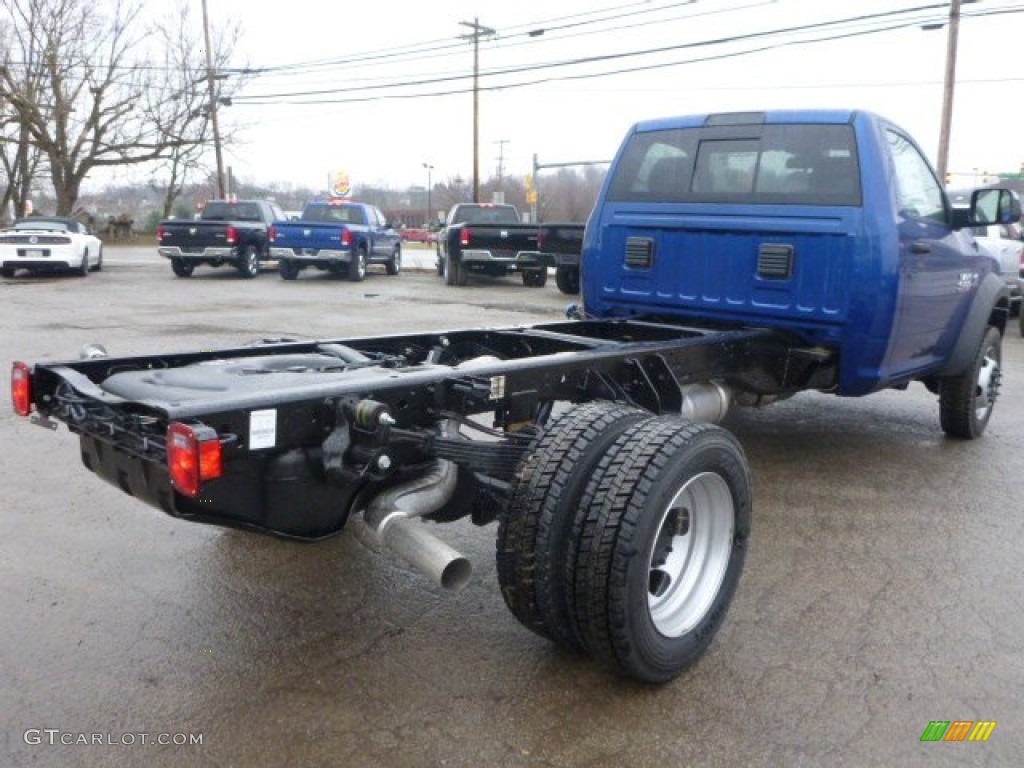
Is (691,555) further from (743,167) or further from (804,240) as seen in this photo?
Answer: (743,167)

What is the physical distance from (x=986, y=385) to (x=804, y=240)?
8.44ft

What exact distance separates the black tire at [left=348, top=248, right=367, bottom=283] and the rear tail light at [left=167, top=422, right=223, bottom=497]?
730 inches

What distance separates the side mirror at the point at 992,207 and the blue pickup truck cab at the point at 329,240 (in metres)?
16.2

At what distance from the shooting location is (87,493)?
5129 mm

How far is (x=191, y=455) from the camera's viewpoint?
2.42 m

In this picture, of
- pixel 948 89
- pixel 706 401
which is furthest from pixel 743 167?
pixel 948 89

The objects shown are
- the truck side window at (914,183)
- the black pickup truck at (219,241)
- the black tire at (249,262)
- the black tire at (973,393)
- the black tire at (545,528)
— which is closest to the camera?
the black tire at (545,528)

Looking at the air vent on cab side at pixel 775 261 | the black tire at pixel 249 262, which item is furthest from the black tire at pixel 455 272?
the air vent on cab side at pixel 775 261

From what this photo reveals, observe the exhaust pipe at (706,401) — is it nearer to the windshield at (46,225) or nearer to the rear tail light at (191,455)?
the rear tail light at (191,455)

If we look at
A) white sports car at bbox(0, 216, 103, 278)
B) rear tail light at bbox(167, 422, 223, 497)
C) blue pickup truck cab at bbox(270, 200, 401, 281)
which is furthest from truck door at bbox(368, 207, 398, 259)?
rear tail light at bbox(167, 422, 223, 497)

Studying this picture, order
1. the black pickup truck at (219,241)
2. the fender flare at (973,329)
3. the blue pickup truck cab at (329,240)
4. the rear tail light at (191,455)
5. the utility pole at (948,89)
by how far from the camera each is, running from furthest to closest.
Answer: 1. the utility pole at (948,89)
2. the black pickup truck at (219,241)
3. the blue pickup truck cab at (329,240)
4. the fender flare at (973,329)
5. the rear tail light at (191,455)

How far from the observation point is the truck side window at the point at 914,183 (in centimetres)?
521

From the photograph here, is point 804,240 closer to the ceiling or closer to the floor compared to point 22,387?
closer to the ceiling

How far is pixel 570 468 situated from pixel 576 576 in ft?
1.13
